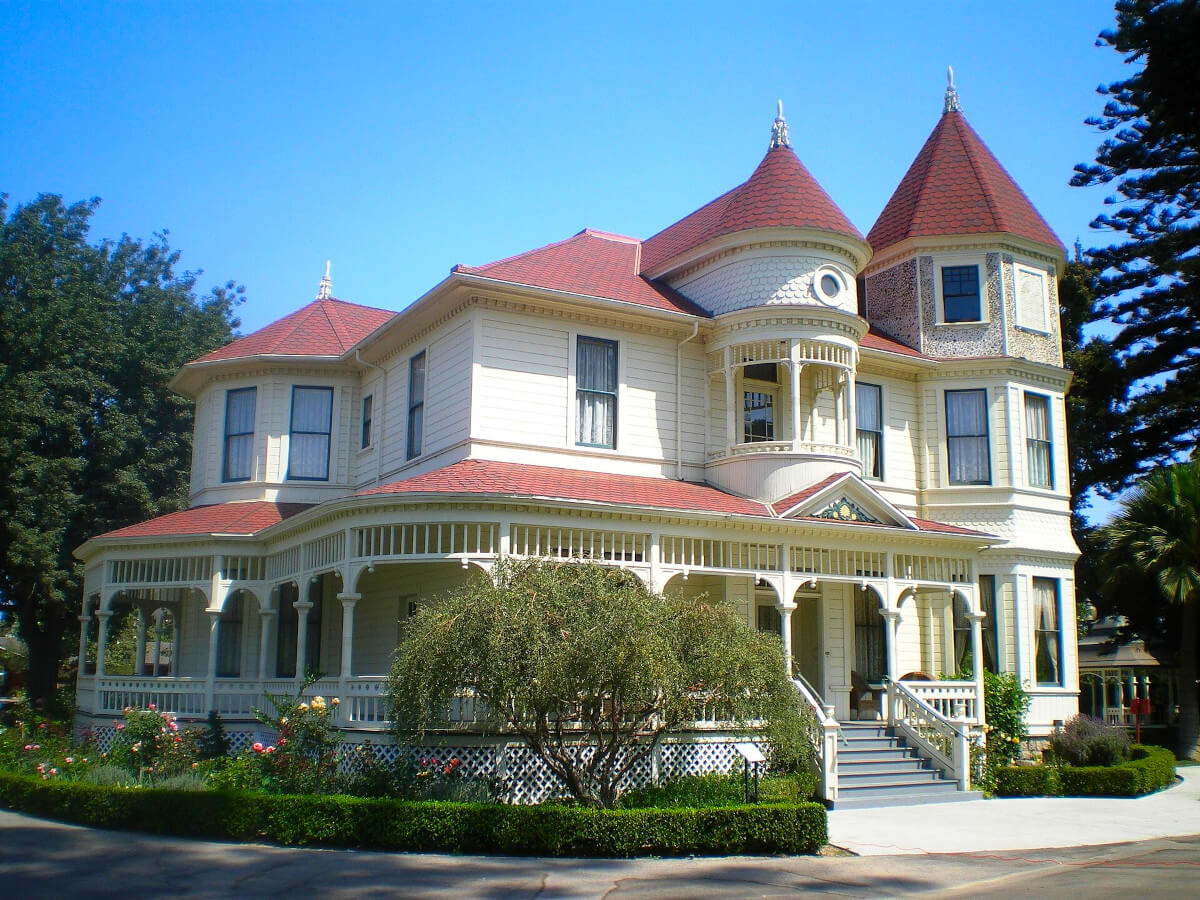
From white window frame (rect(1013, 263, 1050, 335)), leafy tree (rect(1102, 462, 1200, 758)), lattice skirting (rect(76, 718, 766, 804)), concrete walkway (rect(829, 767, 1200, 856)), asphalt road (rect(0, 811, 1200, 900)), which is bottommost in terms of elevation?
concrete walkway (rect(829, 767, 1200, 856))

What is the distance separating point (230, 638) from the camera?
79.9ft

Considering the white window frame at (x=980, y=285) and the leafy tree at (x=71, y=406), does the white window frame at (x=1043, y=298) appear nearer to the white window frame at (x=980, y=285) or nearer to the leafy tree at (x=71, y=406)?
the white window frame at (x=980, y=285)

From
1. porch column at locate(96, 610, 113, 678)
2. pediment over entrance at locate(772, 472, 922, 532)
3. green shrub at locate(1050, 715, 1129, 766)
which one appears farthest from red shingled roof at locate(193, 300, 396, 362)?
green shrub at locate(1050, 715, 1129, 766)

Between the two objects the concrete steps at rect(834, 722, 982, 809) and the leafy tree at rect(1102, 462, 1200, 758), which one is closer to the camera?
the concrete steps at rect(834, 722, 982, 809)

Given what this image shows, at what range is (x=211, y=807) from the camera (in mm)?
13711

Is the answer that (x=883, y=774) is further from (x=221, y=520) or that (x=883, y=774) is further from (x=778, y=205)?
(x=221, y=520)

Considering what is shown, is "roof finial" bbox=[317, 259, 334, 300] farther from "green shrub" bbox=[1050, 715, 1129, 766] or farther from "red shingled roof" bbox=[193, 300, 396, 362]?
"green shrub" bbox=[1050, 715, 1129, 766]

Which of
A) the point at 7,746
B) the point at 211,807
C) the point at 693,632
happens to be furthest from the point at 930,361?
the point at 7,746

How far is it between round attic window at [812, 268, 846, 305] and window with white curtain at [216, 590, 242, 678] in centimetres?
1396

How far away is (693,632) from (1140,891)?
5552 millimetres

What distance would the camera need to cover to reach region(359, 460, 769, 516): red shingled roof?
17197mm

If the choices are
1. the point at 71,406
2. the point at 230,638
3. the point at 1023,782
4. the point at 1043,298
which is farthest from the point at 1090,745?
the point at 71,406

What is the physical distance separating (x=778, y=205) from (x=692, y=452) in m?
5.27

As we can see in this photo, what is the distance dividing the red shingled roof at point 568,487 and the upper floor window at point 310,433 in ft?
20.8
